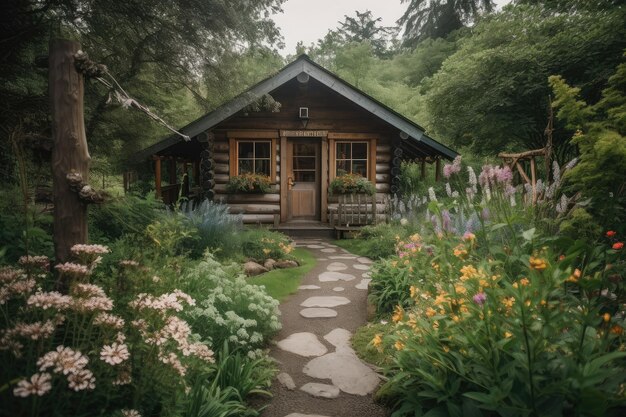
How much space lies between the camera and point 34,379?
4.29 ft

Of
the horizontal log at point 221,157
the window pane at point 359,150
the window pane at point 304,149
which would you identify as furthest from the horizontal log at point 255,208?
the window pane at point 359,150

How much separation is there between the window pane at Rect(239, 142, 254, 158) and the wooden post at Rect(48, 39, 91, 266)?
8.30m

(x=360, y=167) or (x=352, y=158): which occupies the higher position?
(x=352, y=158)

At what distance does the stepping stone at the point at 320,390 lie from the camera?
262 cm

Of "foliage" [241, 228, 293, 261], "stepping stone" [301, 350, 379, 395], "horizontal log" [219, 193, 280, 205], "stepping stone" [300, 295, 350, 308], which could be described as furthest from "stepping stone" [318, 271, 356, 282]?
"horizontal log" [219, 193, 280, 205]

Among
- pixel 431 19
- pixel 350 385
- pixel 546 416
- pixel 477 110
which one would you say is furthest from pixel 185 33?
pixel 431 19

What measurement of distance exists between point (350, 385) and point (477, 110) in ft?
37.7

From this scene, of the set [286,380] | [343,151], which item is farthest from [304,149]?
[286,380]

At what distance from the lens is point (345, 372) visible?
2.92 meters

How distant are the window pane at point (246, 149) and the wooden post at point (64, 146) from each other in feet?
27.2

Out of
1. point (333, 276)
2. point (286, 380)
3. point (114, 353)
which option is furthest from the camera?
point (333, 276)

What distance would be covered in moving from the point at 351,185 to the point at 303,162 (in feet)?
5.36

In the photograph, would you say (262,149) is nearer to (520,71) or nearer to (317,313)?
(317,313)

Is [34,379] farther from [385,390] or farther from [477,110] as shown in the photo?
[477,110]
